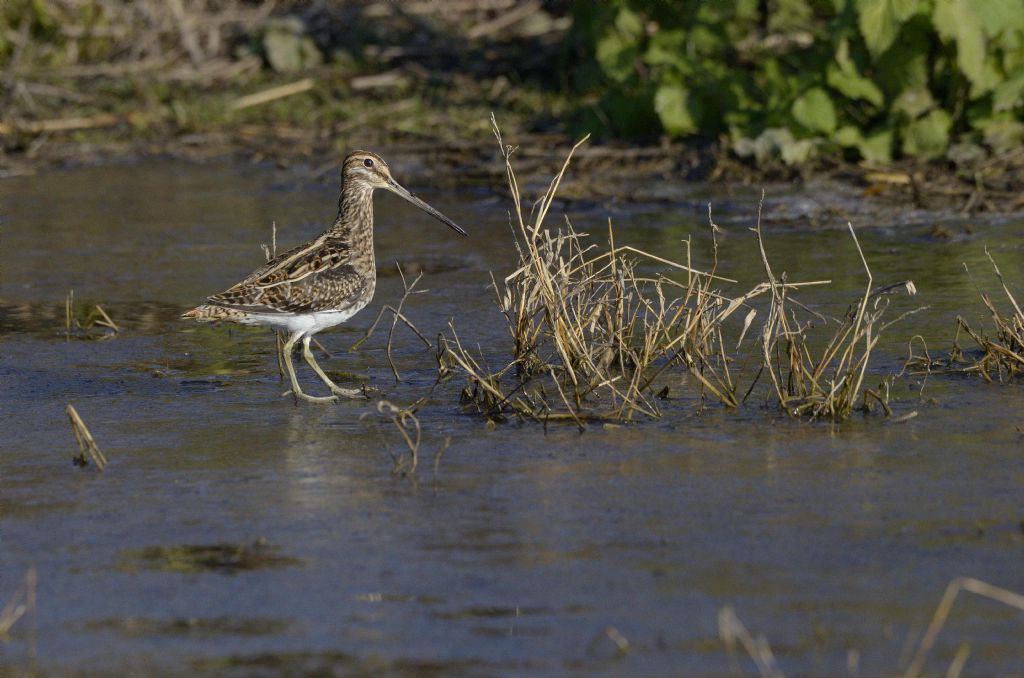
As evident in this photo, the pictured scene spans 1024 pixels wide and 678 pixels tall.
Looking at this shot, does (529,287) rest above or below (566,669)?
above

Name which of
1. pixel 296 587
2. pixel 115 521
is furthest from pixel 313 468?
pixel 296 587

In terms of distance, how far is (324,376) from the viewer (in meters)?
6.75

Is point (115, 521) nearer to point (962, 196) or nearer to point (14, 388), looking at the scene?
point (14, 388)

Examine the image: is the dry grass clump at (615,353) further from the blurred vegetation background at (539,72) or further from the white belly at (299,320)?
the blurred vegetation background at (539,72)

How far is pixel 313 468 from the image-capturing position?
5520 mm

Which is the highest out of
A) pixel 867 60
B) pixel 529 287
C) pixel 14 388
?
pixel 867 60

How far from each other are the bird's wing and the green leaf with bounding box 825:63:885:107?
458 centimetres

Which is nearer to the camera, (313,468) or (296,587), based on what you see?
(296,587)

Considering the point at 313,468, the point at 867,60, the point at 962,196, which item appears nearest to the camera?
the point at 313,468

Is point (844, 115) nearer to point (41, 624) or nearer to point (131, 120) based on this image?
point (131, 120)

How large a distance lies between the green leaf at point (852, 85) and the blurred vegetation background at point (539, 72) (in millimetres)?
13

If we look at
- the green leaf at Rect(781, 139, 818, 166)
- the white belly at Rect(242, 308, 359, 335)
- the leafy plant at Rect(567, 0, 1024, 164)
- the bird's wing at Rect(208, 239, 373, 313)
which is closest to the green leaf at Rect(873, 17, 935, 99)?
the leafy plant at Rect(567, 0, 1024, 164)

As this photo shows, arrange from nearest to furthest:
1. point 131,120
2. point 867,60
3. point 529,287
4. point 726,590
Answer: point 726,590
point 529,287
point 867,60
point 131,120

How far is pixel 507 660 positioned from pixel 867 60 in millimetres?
7629
